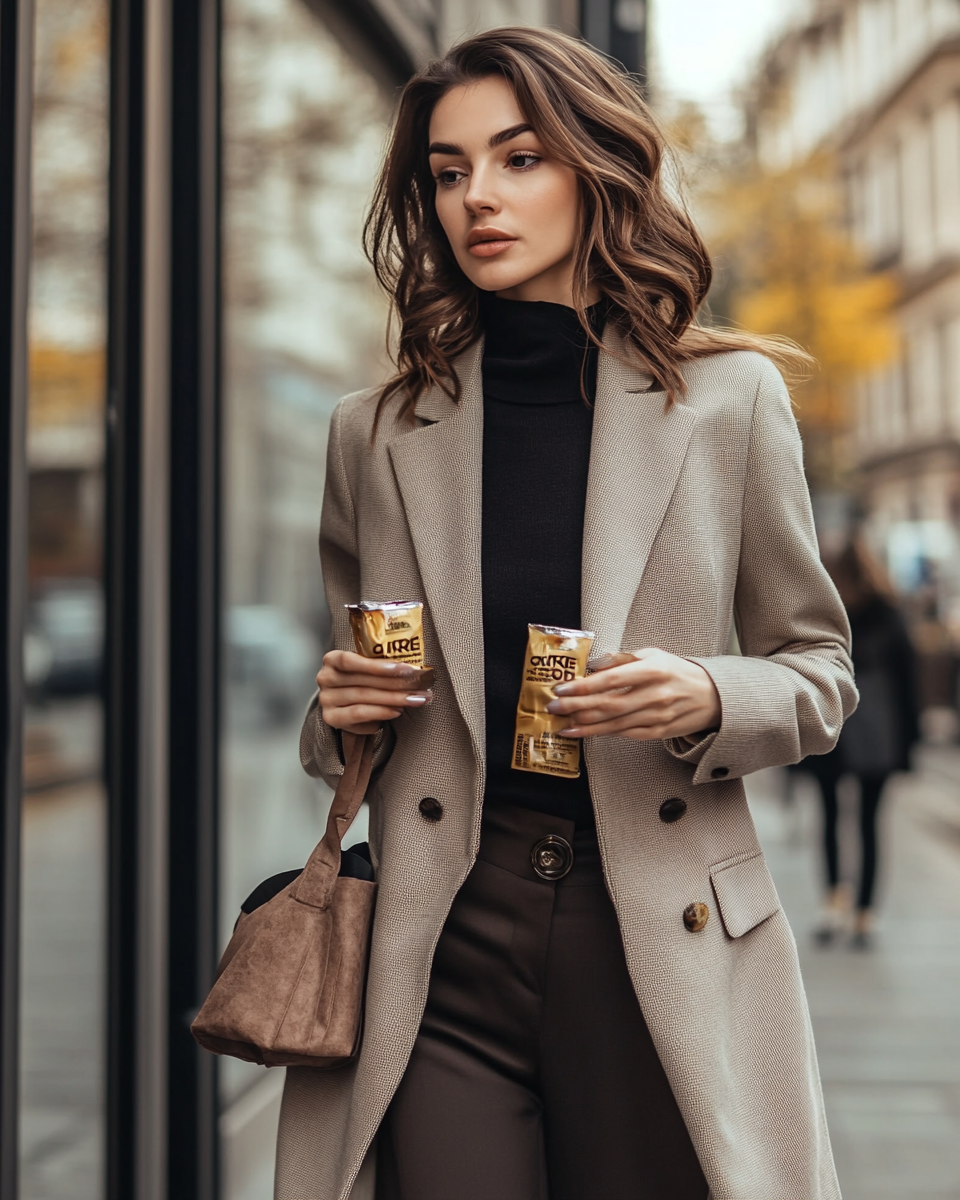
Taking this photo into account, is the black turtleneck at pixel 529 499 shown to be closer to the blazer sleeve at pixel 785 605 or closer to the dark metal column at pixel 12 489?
the blazer sleeve at pixel 785 605

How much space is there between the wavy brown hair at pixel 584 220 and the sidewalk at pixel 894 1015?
9.79ft

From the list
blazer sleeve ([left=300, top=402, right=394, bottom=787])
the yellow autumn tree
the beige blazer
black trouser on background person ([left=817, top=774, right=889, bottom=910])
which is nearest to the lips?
the beige blazer

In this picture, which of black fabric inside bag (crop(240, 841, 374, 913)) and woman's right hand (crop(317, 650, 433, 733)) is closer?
woman's right hand (crop(317, 650, 433, 733))

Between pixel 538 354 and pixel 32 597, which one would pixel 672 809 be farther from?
pixel 32 597

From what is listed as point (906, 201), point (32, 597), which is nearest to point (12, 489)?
point (32, 597)

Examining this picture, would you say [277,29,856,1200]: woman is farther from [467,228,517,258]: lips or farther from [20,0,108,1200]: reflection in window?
[20,0,108,1200]: reflection in window

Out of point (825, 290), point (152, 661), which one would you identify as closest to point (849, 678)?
point (152, 661)

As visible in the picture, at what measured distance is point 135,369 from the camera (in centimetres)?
296

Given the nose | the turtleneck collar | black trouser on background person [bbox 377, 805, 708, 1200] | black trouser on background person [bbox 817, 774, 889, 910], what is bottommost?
black trouser on background person [bbox 817, 774, 889, 910]

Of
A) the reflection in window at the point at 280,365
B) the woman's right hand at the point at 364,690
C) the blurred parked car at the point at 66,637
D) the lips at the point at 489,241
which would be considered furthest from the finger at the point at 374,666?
the blurred parked car at the point at 66,637

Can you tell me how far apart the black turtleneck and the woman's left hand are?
17cm

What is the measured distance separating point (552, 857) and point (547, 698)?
23 cm

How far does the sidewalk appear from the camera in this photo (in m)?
4.31

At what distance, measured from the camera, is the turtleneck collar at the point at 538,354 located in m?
1.97
